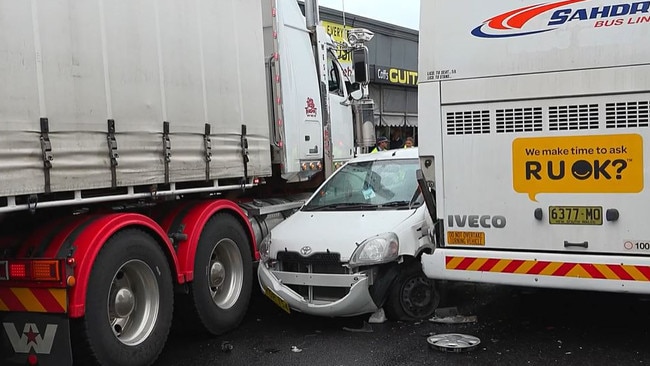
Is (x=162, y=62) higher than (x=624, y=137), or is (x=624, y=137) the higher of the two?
(x=162, y=62)

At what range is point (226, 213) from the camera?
627 cm

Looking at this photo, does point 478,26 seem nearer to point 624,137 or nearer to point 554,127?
point 554,127

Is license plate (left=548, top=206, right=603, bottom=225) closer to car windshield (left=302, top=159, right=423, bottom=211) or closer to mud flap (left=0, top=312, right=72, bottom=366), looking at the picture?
car windshield (left=302, top=159, right=423, bottom=211)

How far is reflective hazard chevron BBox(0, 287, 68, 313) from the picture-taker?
4.31 m

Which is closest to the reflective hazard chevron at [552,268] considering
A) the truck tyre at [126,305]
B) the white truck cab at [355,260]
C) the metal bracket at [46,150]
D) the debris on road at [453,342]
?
the debris on road at [453,342]

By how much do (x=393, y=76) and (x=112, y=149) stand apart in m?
13.7

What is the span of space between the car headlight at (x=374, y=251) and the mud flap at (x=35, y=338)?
249 centimetres

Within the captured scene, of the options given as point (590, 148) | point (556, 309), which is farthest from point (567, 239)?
point (556, 309)

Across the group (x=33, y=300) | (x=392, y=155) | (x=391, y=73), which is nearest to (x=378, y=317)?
(x=392, y=155)

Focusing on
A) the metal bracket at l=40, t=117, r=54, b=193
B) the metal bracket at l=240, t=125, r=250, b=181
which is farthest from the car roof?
the metal bracket at l=40, t=117, r=54, b=193

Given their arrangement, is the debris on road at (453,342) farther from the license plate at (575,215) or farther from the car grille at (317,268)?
the license plate at (575,215)

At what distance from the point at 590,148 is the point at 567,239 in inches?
28.3

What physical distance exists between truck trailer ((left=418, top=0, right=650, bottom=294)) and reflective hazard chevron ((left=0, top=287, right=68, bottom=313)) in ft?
9.45

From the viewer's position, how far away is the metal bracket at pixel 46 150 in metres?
4.12
